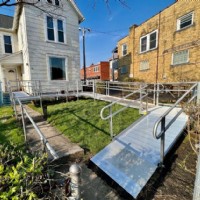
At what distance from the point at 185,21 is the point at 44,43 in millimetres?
10531

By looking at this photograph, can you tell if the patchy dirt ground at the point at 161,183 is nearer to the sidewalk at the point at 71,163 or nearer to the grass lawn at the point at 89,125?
the sidewalk at the point at 71,163

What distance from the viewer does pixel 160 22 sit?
12.3 meters

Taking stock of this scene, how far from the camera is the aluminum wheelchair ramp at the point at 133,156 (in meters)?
2.47

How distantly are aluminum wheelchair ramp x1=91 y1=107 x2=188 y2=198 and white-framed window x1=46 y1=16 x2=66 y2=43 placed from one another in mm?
9244

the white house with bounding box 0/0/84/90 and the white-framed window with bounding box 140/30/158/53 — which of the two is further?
the white-framed window with bounding box 140/30/158/53

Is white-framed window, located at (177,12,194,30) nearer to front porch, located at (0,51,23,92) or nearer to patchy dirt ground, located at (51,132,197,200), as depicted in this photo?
patchy dirt ground, located at (51,132,197,200)

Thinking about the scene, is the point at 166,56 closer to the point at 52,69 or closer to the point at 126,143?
the point at 52,69

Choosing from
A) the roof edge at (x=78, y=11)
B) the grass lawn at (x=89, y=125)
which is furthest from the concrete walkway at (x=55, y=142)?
the roof edge at (x=78, y=11)

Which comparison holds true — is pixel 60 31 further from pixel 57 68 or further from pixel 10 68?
pixel 10 68

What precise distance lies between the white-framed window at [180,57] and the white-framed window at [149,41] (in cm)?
244

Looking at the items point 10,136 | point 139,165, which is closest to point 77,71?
point 10,136

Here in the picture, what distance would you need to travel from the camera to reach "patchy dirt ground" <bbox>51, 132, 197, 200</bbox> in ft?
7.12

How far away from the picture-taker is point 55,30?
10.2 metres

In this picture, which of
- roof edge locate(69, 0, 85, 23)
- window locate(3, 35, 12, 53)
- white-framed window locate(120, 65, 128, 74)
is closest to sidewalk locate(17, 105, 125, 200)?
roof edge locate(69, 0, 85, 23)
